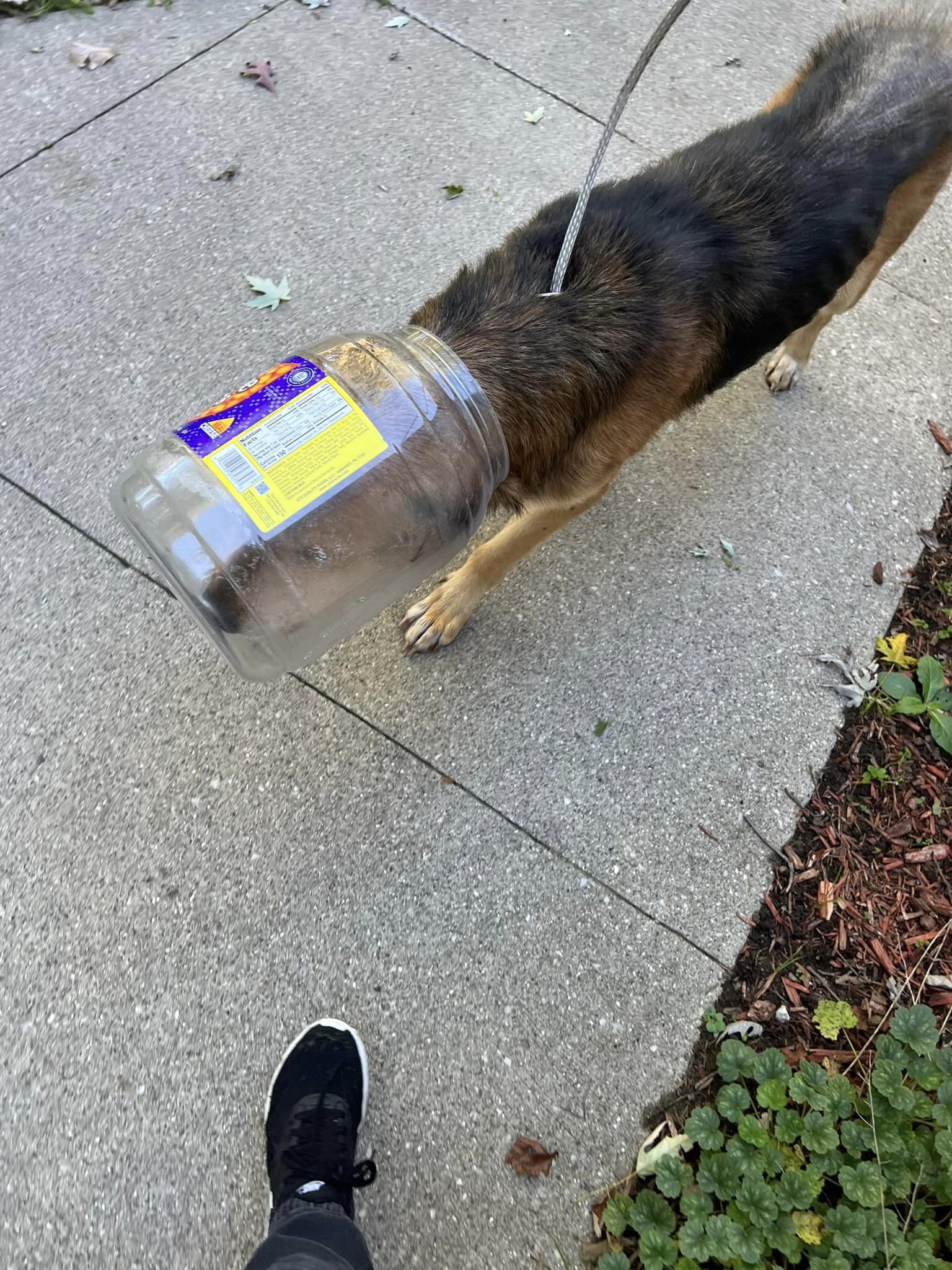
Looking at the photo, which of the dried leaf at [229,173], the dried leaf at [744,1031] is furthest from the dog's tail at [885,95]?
the dried leaf at [744,1031]

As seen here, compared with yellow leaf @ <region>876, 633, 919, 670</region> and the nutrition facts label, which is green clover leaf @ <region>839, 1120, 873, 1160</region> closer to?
yellow leaf @ <region>876, 633, 919, 670</region>

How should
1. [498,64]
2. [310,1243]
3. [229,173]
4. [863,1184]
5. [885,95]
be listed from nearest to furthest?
1. [310,1243]
2. [863,1184]
3. [885,95]
4. [229,173]
5. [498,64]

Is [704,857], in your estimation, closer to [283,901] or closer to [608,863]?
[608,863]

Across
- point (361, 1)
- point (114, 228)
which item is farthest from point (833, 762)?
point (361, 1)

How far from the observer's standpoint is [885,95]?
2.47 metres

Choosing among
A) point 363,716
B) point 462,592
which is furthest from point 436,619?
point 363,716

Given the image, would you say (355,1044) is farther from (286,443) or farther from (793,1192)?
(286,443)

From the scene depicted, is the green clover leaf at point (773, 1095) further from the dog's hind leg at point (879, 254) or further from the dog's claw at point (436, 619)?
the dog's hind leg at point (879, 254)

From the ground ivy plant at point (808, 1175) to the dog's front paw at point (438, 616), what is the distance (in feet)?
4.77

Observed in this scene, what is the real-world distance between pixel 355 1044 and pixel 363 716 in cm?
94

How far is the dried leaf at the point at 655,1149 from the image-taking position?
83.0 inches

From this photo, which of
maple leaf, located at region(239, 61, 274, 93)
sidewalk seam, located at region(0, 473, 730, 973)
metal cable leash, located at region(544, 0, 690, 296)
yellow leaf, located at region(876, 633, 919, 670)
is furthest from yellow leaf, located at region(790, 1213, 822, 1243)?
maple leaf, located at region(239, 61, 274, 93)

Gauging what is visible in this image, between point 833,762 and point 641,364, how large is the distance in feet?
4.94

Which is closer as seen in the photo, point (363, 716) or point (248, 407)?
point (248, 407)
